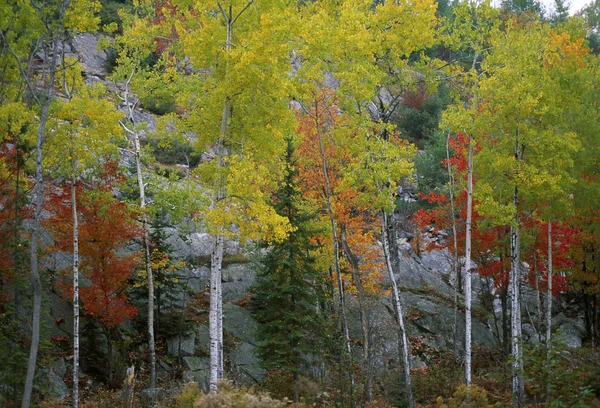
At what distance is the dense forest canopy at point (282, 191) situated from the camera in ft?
41.3

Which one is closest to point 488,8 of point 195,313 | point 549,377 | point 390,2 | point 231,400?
point 390,2

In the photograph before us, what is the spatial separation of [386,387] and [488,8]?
11.9m

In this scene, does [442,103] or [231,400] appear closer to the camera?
[231,400]

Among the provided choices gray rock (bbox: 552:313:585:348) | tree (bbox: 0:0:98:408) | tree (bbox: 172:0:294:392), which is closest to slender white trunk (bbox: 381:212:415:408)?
tree (bbox: 172:0:294:392)

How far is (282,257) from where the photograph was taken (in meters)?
17.6

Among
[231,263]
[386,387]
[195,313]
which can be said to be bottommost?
[386,387]

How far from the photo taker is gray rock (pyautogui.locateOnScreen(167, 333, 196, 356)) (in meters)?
21.4

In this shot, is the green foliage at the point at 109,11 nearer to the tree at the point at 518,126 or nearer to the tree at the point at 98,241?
the tree at the point at 98,241

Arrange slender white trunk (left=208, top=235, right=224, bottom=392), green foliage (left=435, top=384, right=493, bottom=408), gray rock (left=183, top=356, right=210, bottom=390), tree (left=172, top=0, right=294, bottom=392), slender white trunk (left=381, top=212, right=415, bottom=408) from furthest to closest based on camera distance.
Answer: gray rock (left=183, top=356, right=210, bottom=390), slender white trunk (left=381, top=212, right=415, bottom=408), tree (left=172, top=0, right=294, bottom=392), slender white trunk (left=208, top=235, right=224, bottom=392), green foliage (left=435, top=384, right=493, bottom=408)

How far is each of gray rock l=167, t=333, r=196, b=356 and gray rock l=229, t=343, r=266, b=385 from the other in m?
1.59

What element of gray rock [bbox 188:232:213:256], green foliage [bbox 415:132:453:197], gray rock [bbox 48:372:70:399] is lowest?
gray rock [bbox 48:372:70:399]

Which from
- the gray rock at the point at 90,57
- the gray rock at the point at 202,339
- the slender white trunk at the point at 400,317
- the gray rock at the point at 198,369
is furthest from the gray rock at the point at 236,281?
the gray rock at the point at 90,57

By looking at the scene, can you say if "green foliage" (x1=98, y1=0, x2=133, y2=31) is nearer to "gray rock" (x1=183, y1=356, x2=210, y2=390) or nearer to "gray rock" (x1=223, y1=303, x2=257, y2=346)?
"gray rock" (x1=223, y1=303, x2=257, y2=346)

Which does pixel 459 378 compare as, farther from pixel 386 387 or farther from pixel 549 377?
pixel 549 377
